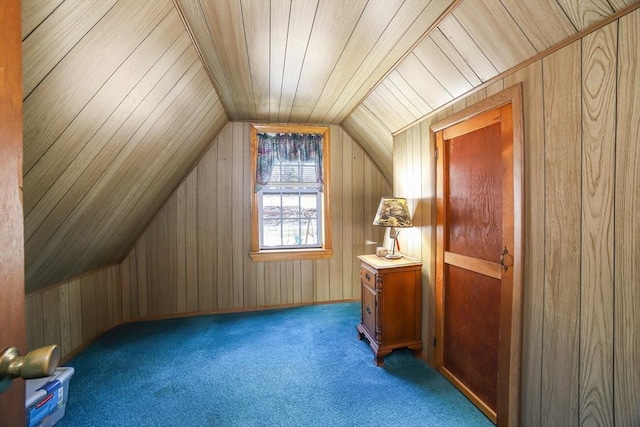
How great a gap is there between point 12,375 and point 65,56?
1.14 meters

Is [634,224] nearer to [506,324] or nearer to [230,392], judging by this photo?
[506,324]

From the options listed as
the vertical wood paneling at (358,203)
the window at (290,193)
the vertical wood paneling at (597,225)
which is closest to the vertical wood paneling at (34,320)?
the window at (290,193)

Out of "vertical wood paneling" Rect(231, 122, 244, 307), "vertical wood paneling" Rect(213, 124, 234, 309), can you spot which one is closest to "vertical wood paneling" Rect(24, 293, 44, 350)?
"vertical wood paneling" Rect(213, 124, 234, 309)

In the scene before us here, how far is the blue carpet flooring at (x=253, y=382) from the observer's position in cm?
162

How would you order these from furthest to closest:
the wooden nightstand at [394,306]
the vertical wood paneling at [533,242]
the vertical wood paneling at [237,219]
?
1. the vertical wood paneling at [237,219]
2. the wooden nightstand at [394,306]
3. the vertical wood paneling at [533,242]

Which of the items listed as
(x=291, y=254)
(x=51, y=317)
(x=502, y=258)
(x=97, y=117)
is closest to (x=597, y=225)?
(x=502, y=258)

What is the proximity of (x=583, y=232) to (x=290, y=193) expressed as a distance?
2.75 meters

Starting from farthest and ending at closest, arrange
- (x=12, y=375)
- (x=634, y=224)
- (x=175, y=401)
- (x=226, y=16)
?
(x=175, y=401) → (x=226, y=16) → (x=634, y=224) → (x=12, y=375)

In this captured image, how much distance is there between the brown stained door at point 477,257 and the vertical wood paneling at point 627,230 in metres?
0.43

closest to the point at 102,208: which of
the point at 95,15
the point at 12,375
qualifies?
the point at 95,15

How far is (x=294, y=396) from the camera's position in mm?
1795

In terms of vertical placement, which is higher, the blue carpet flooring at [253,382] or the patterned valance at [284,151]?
the patterned valance at [284,151]

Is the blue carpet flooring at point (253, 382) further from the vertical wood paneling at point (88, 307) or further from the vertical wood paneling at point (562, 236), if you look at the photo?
the vertical wood paneling at point (562, 236)

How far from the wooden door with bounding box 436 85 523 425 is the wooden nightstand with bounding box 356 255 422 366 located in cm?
21
